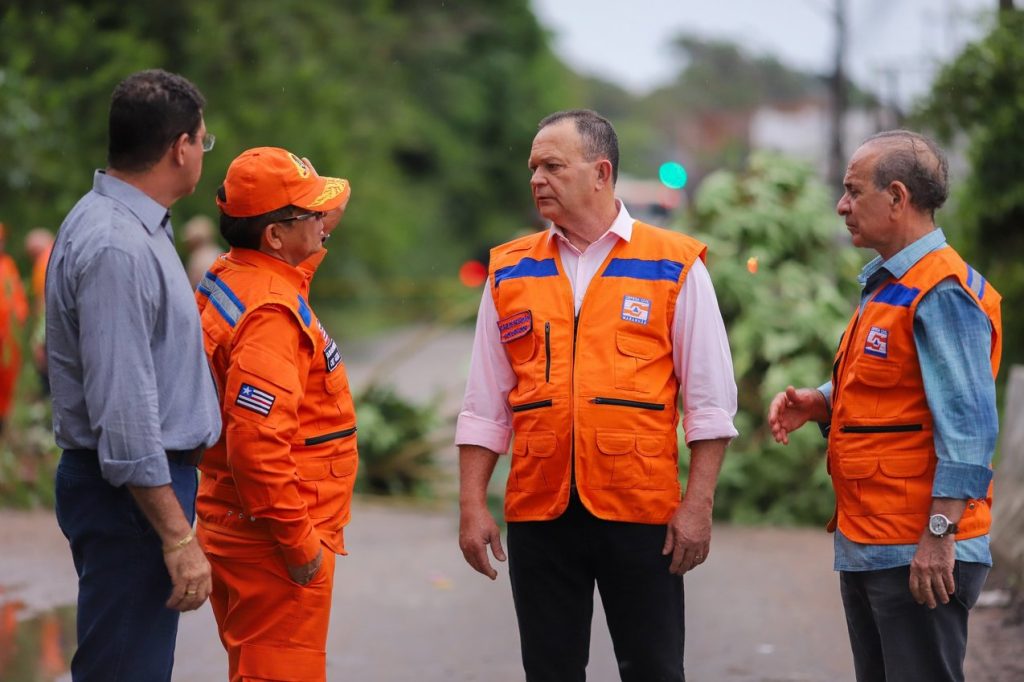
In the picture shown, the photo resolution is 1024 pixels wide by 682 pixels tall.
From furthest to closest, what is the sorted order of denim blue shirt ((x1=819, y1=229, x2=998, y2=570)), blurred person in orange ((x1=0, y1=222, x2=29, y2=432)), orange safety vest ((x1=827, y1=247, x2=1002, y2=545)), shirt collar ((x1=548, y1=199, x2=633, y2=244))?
blurred person in orange ((x1=0, y1=222, x2=29, y2=432)), shirt collar ((x1=548, y1=199, x2=633, y2=244)), orange safety vest ((x1=827, y1=247, x2=1002, y2=545)), denim blue shirt ((x1=819, y1=229, x2=998, y2=570))

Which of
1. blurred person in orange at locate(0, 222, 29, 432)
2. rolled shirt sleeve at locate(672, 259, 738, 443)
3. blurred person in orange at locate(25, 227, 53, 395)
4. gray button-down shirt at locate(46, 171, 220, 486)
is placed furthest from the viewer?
blurred person in orange at locate(0, 222, 29, 432)

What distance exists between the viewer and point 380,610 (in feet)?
22.5

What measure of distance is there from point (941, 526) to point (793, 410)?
75 cm

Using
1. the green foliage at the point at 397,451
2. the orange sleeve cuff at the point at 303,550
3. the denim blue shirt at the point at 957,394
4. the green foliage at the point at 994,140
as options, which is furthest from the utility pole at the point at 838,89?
the orange sleeve cuff at the point at 303,550

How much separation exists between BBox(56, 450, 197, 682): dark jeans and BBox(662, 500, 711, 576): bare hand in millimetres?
1410

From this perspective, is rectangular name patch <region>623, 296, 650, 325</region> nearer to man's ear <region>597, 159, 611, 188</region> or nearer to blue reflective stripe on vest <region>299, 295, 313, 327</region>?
man's ear <region>597, 159, 611, 188</region>

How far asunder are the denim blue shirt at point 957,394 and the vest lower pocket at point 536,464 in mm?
957

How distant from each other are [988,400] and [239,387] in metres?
1.96

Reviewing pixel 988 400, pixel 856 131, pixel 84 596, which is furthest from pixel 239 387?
pixel 856 131

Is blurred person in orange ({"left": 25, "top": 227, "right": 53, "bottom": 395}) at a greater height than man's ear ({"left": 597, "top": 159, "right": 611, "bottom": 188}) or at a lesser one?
lesser

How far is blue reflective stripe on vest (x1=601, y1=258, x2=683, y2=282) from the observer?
154 inches

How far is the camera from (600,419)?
3842mm

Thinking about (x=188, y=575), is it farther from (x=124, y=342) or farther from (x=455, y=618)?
(x=455, y=618)

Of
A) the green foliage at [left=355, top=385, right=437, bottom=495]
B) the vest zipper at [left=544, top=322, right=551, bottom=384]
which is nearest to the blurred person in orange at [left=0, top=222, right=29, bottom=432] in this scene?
the green foliage at [left=355, top=385, right=437, bottom=495]
